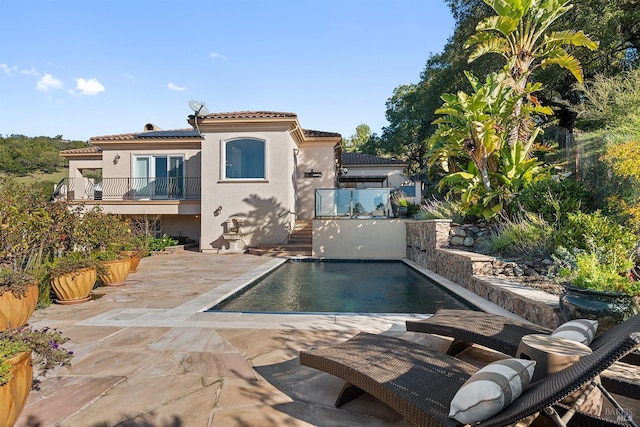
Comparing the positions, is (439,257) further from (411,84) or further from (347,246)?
(411,84)

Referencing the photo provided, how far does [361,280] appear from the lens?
29.2ft

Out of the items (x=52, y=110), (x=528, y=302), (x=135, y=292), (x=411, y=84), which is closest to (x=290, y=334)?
(x=528, y=302)

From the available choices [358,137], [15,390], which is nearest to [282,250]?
[15,390]

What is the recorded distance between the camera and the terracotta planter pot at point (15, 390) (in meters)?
2.05

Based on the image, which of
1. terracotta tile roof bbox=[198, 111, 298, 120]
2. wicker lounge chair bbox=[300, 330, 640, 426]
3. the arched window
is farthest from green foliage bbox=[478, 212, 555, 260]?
the arched window

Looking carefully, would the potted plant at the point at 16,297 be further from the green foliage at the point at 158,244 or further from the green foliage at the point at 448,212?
the green foliage at the point at 158,244

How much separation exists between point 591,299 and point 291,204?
526 inches

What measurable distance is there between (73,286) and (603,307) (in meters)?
7.83

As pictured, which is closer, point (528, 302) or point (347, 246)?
point (528, 302)

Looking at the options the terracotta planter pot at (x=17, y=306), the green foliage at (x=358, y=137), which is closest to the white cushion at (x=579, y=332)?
the terracotta planter pot at (x=17, y=306)

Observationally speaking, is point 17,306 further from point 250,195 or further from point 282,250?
point 250,195

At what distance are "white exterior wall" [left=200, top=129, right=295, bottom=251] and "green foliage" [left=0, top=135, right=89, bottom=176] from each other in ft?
91.2

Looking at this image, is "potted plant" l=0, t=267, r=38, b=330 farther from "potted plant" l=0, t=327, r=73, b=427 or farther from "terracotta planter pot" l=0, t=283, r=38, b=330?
"potted plant" l=0, t=327, r=73, b=427

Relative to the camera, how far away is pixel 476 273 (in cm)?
667
